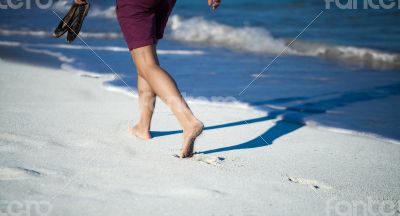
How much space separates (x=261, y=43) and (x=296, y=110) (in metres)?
4.49

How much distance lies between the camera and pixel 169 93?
264 cm

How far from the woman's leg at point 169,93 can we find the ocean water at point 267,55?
1.48 metres

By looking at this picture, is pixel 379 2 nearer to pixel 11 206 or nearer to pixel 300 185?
pixel 300 185

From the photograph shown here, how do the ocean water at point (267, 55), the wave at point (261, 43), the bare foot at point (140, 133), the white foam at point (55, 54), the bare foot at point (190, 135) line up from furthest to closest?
the wave at point (261, 43) → the white foam at point (55, 54) → the ocean water at point (267, 55) → the bare foot at point (140, 133) → the bare foot at point (190, 135)

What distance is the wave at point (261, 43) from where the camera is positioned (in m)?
7.42

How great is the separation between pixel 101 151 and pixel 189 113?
1.84 feet

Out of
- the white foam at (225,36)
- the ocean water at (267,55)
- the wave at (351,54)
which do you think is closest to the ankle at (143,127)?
the ocean water at (267,55)

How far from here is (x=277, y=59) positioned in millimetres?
7219

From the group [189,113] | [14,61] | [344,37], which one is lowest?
[344,37]

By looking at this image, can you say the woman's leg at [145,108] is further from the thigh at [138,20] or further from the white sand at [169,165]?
the thigh at [138,20]

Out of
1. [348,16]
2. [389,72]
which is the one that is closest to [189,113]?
[389,72]

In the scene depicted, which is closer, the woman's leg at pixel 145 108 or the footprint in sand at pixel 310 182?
the footprint in sand at pixel 310 182

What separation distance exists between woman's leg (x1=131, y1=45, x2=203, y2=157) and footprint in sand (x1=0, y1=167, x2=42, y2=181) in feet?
2.58

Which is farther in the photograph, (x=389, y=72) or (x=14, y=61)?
(x=389, y=72)
